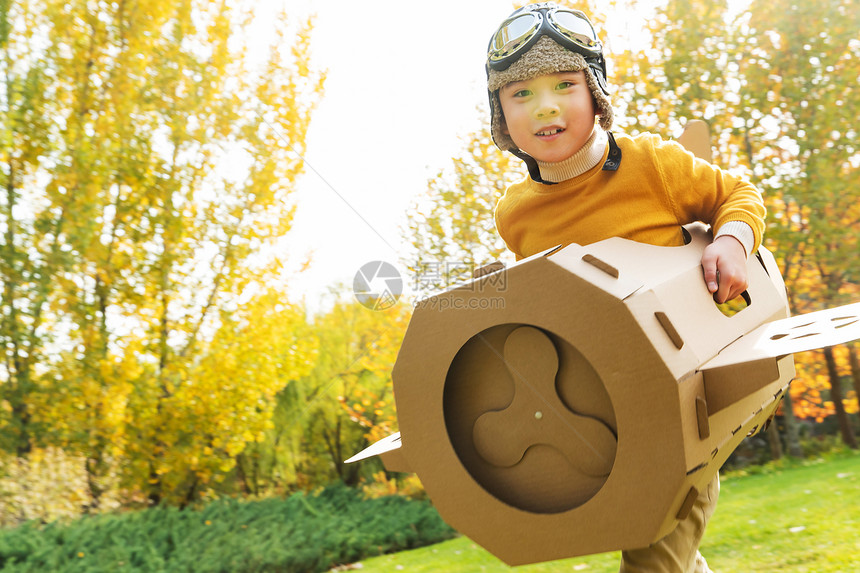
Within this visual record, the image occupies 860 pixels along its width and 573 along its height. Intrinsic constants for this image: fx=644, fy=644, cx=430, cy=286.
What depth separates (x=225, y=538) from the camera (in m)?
6.46

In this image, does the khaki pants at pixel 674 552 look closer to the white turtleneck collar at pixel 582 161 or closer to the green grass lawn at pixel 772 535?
the white turtleneck collar at pixel 582 161

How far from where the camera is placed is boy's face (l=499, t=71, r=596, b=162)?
1.53 m

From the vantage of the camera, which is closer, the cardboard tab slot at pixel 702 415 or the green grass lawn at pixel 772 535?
the cardboard tab slot at pixel 702 415

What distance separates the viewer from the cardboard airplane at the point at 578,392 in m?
1.09

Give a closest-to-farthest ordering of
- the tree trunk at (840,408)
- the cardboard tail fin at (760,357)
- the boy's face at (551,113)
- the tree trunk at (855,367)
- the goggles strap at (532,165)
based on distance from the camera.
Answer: the cardboard tail fin at (760,357), the boy's face at (551,113), the goggles strap at (532,165), the tree trunk at (840,408), the tree trunk at (855,367)

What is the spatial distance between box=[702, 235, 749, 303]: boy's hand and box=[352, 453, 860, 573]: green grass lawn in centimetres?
270

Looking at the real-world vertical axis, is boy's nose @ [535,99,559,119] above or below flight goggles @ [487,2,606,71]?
below

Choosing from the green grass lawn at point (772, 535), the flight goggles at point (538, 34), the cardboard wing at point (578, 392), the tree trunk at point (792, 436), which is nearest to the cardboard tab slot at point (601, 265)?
the cardboard wing at point (578, 392)

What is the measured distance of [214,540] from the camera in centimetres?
631

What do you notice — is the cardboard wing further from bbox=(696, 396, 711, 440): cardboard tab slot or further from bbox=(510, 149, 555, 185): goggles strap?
bbox=(510, 149, 555, 185): goggles strap

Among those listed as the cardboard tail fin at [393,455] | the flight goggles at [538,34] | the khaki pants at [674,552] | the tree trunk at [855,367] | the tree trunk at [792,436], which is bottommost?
the tree trunk at [792,436]

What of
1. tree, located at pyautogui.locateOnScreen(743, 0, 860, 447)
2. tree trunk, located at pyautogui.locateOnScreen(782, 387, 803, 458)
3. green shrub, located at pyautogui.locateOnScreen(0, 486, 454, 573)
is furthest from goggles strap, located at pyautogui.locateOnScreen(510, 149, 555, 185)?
tree trunk, located at pyautogui.locateOnScreen(782, 387, 803, 458)

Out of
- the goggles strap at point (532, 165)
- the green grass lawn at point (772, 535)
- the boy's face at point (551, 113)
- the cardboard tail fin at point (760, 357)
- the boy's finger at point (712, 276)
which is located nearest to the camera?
the cardboard tail fin at point (760, 357)

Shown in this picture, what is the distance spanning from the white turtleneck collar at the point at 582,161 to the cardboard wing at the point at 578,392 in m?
0.31
